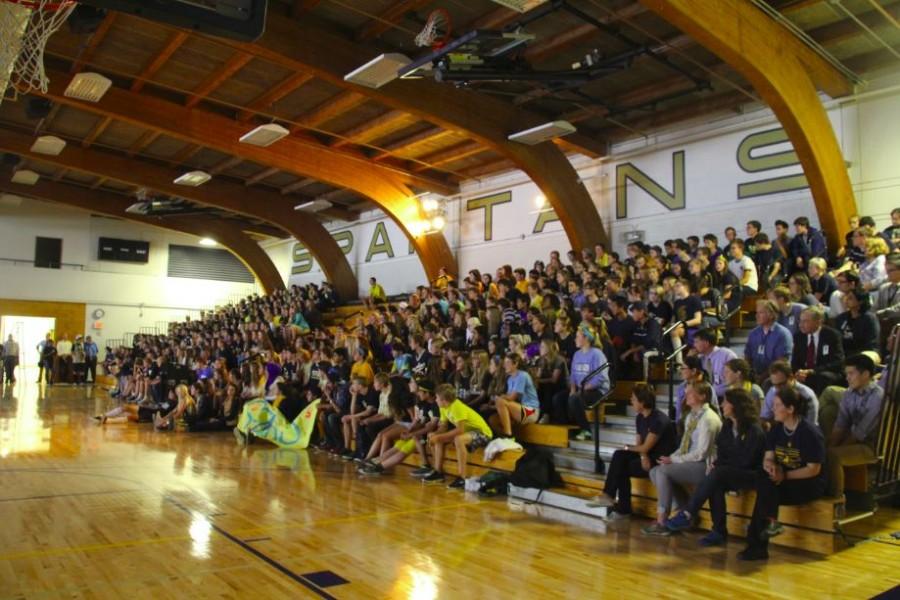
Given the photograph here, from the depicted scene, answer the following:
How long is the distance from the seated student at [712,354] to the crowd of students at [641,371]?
2 cm

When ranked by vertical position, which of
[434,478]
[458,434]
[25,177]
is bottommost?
[434,478]

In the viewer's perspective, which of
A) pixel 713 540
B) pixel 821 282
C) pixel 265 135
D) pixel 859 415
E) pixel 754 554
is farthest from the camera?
pixel 265 135

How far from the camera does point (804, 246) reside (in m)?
8.84

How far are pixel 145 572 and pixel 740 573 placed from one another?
11.5 feet

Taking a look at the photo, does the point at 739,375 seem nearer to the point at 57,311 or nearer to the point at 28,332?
the point at 57,311

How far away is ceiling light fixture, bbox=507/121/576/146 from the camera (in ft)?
35.7

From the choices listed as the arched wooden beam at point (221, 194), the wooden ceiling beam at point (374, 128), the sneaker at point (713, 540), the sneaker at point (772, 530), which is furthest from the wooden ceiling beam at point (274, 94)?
the sneaker at point (772, 530)

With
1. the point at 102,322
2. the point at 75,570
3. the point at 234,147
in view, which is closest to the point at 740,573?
the point at 75,570

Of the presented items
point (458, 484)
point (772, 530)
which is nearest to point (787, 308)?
point (772, 530)

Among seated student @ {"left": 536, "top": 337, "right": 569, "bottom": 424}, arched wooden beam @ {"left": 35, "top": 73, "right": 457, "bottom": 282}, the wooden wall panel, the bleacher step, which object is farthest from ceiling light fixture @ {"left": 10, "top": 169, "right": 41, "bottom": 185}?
the bleacher step

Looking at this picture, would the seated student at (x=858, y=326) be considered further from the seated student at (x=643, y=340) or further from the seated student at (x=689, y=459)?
the seated student at (x=643, y=340)

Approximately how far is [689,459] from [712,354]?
1440 mm

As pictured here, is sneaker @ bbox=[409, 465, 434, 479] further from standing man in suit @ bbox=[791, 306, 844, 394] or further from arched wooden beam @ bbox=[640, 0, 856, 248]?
arched wooden beam @ bbox=[640, 0, 856, 248]

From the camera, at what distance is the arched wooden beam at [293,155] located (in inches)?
471
